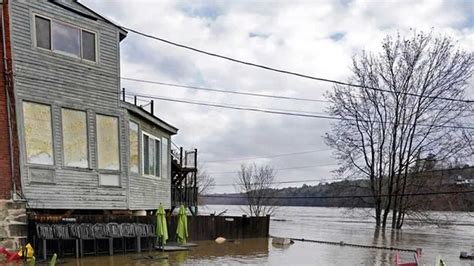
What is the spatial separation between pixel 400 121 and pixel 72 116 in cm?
2503

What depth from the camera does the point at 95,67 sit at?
14.1 m

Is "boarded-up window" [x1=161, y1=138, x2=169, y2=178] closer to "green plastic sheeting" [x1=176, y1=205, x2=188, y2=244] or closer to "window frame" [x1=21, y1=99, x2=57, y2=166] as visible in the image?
"green plastic sheeting" [x1=176, y1=205, x2=188, y2=244]

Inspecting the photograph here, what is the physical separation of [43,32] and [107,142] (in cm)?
358

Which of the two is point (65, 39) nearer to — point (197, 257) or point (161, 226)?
point (161, 226)

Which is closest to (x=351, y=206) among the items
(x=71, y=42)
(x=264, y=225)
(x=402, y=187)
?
(x=402, y=187)

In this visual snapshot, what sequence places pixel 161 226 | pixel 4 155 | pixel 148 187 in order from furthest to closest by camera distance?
pixel 148 187
pixel 161 226
pixel 4 155

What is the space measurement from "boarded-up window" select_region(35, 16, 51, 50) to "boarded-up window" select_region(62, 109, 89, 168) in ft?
6.17

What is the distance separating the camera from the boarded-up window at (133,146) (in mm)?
15219

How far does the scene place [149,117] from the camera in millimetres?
16359

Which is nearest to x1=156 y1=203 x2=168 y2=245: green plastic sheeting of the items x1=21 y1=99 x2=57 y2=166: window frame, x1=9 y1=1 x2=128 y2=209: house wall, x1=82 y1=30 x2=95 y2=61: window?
x1=9 y1=1 x2=128 y2=209: house wall

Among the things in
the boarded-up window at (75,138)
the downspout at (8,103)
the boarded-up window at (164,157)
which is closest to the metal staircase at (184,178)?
the boarded-up window at (164,157)

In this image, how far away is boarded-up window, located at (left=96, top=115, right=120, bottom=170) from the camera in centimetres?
1401

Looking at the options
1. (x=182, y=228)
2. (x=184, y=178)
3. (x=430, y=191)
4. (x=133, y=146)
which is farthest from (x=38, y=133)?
(x=430, y=191)

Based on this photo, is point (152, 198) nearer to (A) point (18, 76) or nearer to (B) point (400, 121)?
(A) point (18, 76)
